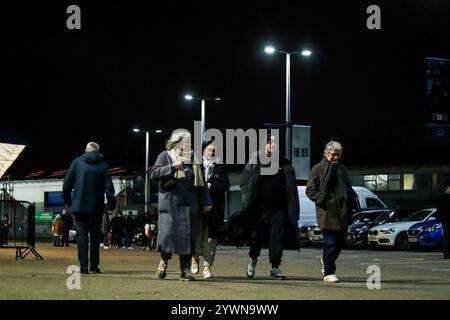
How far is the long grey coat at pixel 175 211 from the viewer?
11.2 m

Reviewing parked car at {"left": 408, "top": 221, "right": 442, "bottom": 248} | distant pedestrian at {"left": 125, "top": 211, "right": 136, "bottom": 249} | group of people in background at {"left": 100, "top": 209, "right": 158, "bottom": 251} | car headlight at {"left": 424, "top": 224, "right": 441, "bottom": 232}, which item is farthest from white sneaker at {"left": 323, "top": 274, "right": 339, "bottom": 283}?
distant pedestrian at {"left": 125, "top": 211, "right": 136, "bottom": 249}

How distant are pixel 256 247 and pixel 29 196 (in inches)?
3448

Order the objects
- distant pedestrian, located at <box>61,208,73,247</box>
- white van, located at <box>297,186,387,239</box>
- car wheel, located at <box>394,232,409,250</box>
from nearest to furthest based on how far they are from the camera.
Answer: car wheel, located at <box>394,232,409,250</box> < white van, located at <box>297,186,387,239</box> < distant pedestrian, located at <box>61,208,73,247</box>

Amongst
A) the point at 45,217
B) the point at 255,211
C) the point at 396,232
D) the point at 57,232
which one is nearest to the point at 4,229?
the point at 255,211

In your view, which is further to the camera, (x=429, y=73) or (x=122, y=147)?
(x=122, y=147)

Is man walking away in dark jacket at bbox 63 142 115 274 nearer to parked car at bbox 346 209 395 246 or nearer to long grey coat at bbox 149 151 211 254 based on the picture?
long grey coat at bbox 149 151 211 254

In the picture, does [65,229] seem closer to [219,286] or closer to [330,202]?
[330,202]

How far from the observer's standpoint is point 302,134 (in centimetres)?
3403

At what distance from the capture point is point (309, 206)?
1438 inches

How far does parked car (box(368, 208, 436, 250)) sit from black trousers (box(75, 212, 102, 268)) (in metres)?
17.4

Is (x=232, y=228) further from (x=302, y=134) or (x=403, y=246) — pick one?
(x=302, y=134)

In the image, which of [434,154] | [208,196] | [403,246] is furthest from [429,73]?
[434,154]

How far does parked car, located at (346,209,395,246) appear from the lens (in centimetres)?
3156

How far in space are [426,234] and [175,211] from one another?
1781 centimetres
